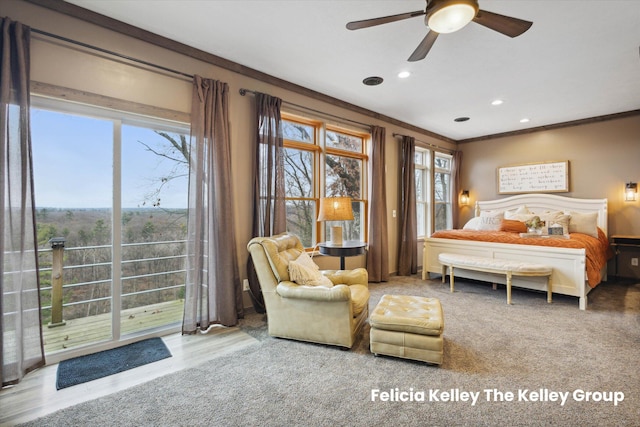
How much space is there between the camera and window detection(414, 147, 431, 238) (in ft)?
20.7

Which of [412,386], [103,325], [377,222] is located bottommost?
[412,386]

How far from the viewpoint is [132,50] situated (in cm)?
268

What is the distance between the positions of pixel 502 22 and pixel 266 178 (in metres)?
2.49

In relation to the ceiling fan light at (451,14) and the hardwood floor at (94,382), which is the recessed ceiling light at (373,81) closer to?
the ceiling fan light at (451,14)

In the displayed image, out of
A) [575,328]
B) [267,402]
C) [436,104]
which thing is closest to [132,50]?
[267,402]

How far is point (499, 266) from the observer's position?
3.98m

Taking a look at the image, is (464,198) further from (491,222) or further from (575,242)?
(575,242)

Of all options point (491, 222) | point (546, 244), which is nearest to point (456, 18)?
point (546, 244)

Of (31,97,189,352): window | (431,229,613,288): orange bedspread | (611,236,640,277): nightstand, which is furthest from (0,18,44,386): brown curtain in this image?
(611,236,640,277): nightstand

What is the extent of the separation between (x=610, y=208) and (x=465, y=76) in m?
3.97

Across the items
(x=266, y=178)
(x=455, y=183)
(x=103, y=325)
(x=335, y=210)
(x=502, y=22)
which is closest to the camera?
(x=502, y=22)

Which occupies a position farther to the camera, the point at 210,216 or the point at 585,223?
the point at 585,223

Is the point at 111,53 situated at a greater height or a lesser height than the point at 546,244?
greater

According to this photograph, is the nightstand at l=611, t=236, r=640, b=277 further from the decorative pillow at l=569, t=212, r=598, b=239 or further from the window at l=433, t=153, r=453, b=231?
the window at l=433, t=153, r=453, b=231
